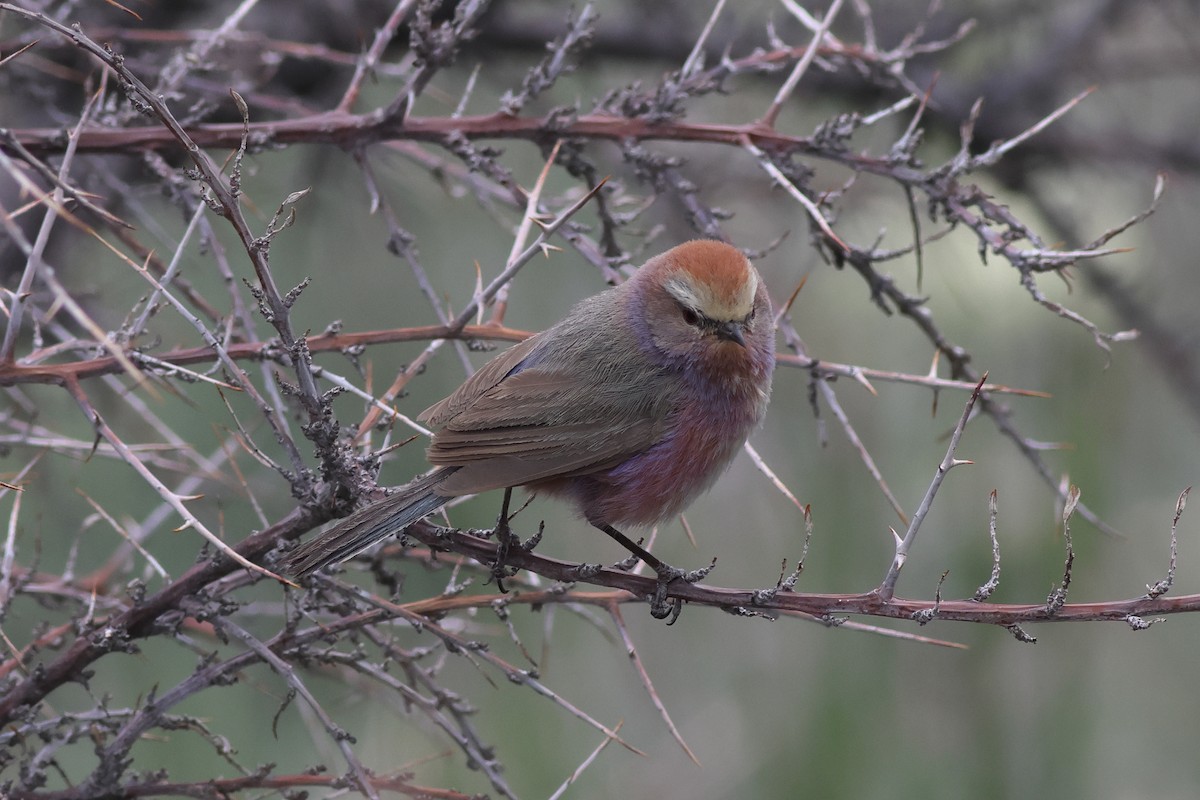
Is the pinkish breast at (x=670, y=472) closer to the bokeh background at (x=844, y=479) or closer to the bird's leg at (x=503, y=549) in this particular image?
the bird's leg at (x=503, y=549)

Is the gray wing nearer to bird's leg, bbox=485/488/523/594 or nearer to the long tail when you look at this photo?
bird's leg, bbox=485/488/523/594

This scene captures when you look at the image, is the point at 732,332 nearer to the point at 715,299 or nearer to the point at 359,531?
the point at 715,299

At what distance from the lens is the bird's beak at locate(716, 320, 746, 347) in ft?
12.1

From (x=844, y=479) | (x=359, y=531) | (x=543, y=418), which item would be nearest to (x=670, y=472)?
(x=543, y=418)

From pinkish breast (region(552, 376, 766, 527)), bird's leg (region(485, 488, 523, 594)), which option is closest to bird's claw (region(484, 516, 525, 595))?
bird's leg (region(485, 488, 523, 594))

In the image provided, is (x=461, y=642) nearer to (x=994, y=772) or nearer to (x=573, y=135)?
(x=573, y=135)

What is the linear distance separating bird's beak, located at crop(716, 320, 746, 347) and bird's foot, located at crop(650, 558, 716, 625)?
2.70ft

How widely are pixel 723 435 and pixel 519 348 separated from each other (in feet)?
2.30

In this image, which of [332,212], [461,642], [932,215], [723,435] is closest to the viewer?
[461,642]

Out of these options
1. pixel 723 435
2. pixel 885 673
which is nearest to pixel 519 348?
pixel 723 435

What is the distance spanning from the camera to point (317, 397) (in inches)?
89.9

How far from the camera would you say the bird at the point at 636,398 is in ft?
11.2

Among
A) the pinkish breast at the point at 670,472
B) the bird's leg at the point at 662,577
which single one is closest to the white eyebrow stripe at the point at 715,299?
the pinkish breast at the point at 670,472

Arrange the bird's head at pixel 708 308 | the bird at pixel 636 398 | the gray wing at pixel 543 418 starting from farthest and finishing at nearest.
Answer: the bird's head at pixel 708 308, the bird at pixel 636 398, the gray wing at pixel 543 418
